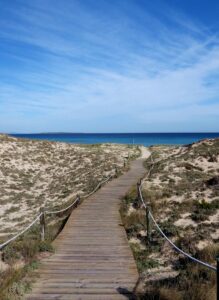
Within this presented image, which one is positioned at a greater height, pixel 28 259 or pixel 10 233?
pixel 28 259

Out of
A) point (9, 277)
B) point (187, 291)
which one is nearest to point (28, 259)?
point (9, 277)

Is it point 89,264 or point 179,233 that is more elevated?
point 89,264

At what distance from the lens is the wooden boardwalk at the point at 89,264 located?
26.7 ft

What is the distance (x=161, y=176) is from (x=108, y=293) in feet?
→ 61.0

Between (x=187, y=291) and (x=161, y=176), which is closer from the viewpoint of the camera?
(x=187, y=291)

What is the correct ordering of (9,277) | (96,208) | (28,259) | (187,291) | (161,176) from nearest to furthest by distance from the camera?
(187,291), (9,277), (28,259), (96,208), (161,176)

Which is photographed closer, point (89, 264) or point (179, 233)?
point (89, 264)

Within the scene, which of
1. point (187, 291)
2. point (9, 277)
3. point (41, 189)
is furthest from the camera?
point (41, 189)

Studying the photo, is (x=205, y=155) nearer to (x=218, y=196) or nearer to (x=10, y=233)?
(x=218, y=196)

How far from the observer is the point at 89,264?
1006cm

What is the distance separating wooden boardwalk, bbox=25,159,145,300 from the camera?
812 centimetres

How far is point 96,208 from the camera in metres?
18.4

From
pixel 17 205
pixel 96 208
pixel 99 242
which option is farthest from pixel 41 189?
pixel 99 242

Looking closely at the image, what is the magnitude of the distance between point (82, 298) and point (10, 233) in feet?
40.9
